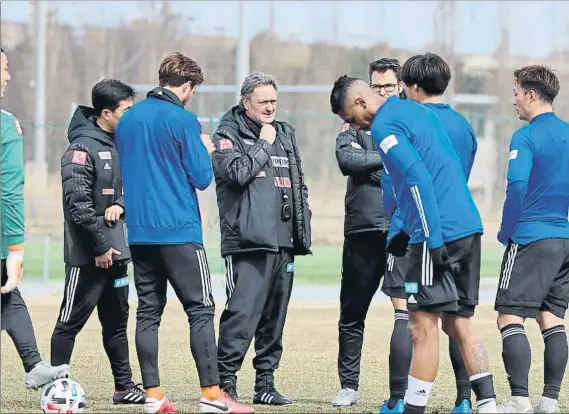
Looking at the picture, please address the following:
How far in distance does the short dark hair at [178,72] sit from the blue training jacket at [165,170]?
167 mm

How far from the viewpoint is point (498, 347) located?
39.1 ft

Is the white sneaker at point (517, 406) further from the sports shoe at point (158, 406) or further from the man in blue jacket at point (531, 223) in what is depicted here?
the sports shoe at point (158, 406)

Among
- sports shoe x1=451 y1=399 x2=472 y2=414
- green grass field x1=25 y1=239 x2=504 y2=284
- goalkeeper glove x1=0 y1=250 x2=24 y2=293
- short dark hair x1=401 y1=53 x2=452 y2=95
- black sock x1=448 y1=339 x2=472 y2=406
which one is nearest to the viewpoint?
short dark hair x1=401 y1=53 x2=452 y2=95

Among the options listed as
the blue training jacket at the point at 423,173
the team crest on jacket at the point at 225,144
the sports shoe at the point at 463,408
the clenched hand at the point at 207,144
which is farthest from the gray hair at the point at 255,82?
the sports shoe at the point at 463,408

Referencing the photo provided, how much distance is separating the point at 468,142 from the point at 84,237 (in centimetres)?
253

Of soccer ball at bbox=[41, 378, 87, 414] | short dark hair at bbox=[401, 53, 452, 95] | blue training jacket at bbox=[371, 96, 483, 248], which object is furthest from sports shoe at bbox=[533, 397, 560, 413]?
soccer ball at bbox=[41, 378, 87, 414]

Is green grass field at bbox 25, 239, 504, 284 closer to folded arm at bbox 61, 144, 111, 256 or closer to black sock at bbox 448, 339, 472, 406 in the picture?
folded arm at bbox 61, 144, 111, 256

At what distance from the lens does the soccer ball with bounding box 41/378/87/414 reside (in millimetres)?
7305

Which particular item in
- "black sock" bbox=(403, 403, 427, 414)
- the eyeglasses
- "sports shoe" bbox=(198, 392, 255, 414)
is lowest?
"sports shoe" bbox=(198, 392, 255, 414)

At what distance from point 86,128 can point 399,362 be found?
8.33 feet

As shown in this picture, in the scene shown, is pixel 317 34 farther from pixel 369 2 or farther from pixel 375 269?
pixel 375 269

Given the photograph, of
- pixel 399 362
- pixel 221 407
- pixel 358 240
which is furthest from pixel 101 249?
pixel 399 362

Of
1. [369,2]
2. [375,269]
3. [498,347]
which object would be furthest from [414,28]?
[375,269]

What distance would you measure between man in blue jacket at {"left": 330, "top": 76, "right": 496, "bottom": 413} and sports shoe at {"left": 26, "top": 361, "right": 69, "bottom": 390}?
2.17 meters
